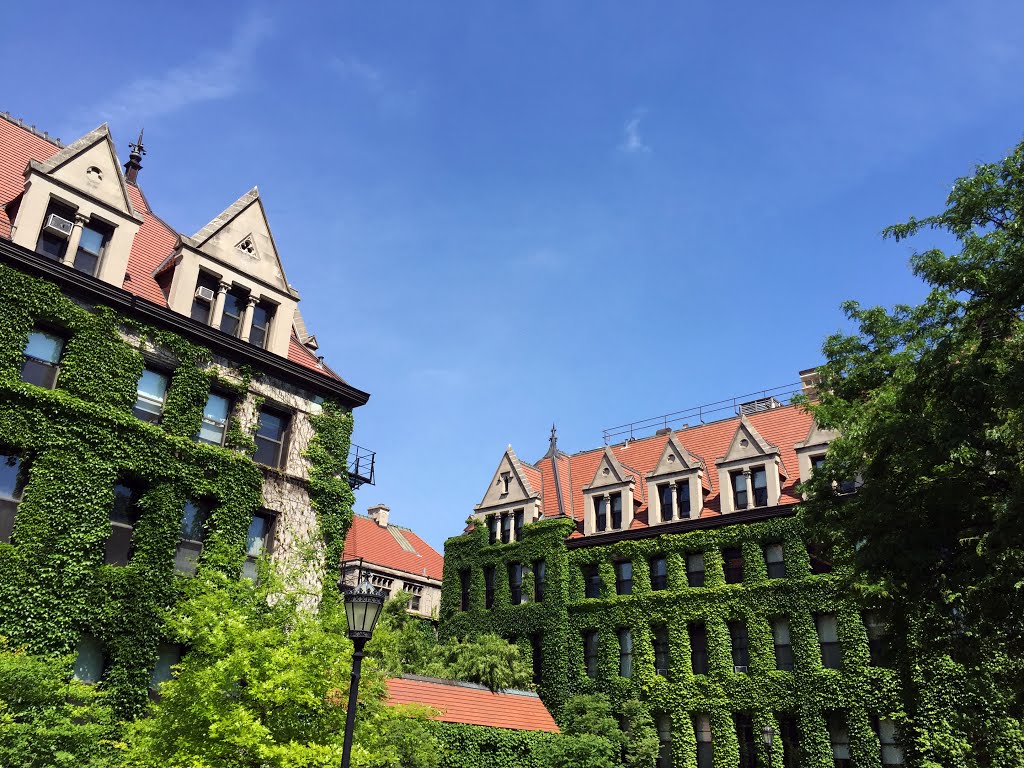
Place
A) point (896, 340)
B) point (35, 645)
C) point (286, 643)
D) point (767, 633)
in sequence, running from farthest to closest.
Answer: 1. point (767, 633)
2. point (896, 340)
3. point (35, 645)
4. point (286, 643)

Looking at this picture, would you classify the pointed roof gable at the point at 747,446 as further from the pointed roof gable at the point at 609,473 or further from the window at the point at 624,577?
the window at the point at 624,577

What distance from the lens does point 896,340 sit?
896 inches

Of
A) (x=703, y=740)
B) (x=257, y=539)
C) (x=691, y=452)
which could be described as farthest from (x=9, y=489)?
(x=691, y=452)

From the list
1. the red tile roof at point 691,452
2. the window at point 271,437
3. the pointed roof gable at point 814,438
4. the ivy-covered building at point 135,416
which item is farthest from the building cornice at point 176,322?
the pointed roof gable at point 814,438

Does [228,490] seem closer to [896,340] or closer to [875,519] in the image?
[875,519]

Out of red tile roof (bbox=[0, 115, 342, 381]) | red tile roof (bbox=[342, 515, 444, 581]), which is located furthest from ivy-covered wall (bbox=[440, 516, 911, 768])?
red tile roof (bbox=[0, 115, 342, 381])

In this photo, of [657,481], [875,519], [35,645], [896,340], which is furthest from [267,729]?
[657,481]

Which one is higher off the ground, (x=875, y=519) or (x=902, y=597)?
(x=875, y=519)

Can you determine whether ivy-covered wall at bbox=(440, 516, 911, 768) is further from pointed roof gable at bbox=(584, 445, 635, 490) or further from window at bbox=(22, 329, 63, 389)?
window at bbox=(22, 329, 63, 389)

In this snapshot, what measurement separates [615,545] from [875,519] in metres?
25.4

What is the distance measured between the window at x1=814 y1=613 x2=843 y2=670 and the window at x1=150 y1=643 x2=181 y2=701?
2687cm

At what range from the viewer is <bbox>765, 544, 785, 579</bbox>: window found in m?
38.2

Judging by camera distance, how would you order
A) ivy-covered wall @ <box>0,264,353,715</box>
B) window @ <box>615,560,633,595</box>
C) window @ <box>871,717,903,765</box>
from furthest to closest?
window @ <box>615,560,633,595</box> → window @ <box>871,717,903,765</box> → ivy-covered wall @ <box>0,264,353,715</box>

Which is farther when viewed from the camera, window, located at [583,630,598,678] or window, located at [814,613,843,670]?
window, located at [583,630,598,678]
